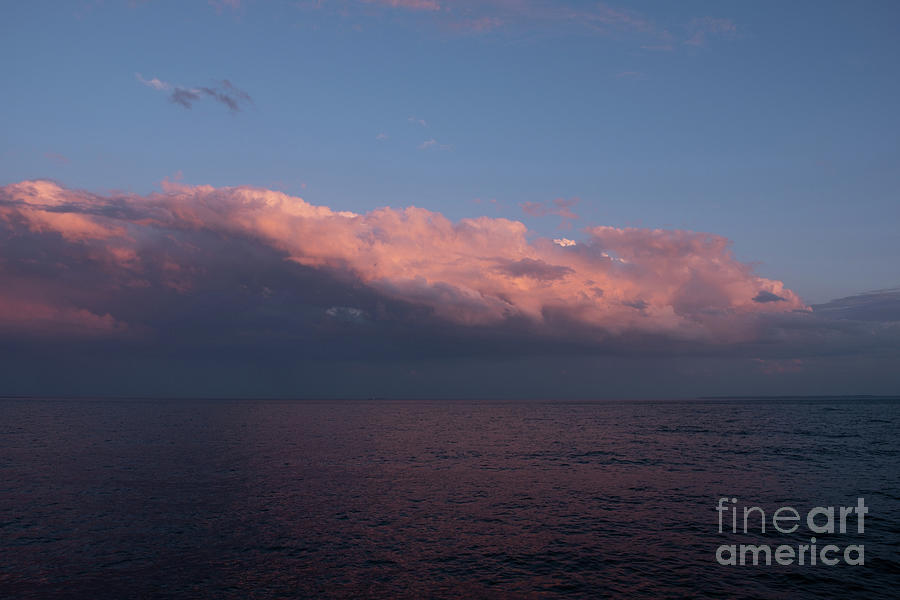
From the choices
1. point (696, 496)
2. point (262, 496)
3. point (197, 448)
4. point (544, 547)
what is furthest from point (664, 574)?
point (197, 448)

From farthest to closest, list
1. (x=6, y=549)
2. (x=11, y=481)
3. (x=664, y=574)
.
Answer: (x=11, y=481), (x=6, y=549), (x=664, y=574)

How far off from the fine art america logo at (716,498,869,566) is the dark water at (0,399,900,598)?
68cm

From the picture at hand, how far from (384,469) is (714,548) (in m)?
32.8

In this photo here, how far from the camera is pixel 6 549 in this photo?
25469mm

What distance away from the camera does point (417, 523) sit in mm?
31578

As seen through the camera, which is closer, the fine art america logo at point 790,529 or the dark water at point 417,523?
the dark water at point 417,523

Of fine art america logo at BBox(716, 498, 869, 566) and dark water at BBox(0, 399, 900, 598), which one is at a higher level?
fine art america logo at BBox(716, 498, 869, 566)

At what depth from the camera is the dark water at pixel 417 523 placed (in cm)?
2192

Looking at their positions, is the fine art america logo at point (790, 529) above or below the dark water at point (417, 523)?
above

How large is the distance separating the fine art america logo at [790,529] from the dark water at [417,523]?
2.23ft

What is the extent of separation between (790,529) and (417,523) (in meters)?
21.9

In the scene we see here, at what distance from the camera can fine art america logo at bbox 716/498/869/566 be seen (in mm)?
25422

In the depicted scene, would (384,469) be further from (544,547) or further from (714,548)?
(714,548)

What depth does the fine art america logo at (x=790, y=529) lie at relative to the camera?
2542cm
